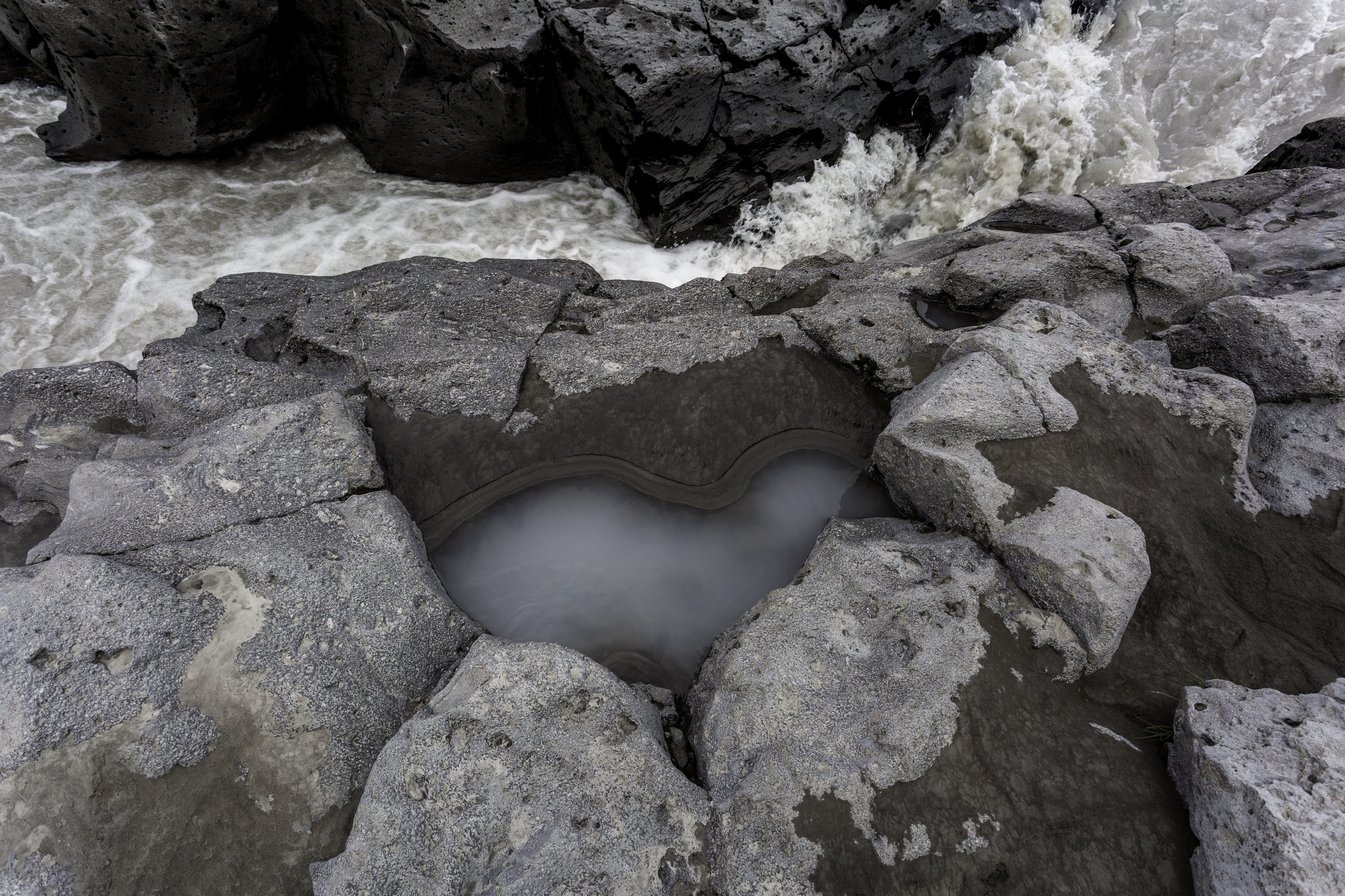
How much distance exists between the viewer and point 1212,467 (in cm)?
269

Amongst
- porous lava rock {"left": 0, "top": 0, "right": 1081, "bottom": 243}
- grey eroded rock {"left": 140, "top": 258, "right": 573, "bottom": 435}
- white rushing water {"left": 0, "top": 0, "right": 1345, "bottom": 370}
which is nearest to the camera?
grey eroded rock {"left": 140, "top": 258, "right": 573, "bottom": 435}

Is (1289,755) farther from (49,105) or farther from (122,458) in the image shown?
(49,105)

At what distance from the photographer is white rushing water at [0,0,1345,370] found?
232 inches

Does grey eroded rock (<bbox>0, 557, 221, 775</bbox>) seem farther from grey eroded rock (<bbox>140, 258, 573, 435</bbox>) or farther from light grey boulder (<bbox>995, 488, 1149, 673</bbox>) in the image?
light grey boulder (<bbox>995, 488, 1149, 673</bbox>)

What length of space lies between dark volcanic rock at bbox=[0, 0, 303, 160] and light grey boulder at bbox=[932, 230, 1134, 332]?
638cm

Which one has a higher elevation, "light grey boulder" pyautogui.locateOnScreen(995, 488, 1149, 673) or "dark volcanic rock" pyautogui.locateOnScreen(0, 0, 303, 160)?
"light grey boulder" pyautogui.locateOnScreen(995, 488, 1149, 673)

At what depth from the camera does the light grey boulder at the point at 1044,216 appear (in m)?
4.26

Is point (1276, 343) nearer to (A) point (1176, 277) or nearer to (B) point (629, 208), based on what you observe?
(A) point (1176, 277)

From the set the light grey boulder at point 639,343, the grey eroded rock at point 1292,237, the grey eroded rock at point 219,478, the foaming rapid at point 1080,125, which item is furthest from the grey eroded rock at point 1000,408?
the foaming rapid at point 1080,125

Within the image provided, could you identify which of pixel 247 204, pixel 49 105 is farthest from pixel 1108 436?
pixel 49 105

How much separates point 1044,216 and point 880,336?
197 cm

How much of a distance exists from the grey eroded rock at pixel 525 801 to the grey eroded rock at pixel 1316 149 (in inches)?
225

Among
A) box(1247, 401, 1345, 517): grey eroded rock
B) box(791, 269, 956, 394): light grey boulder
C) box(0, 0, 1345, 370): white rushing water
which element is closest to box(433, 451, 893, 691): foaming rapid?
box(791, 269, 956, 394): light grey boulder

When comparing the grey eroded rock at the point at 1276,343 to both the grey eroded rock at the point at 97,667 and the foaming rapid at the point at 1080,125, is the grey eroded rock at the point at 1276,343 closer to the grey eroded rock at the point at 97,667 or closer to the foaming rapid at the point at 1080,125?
the foaming rapid at the point at 1080,125
